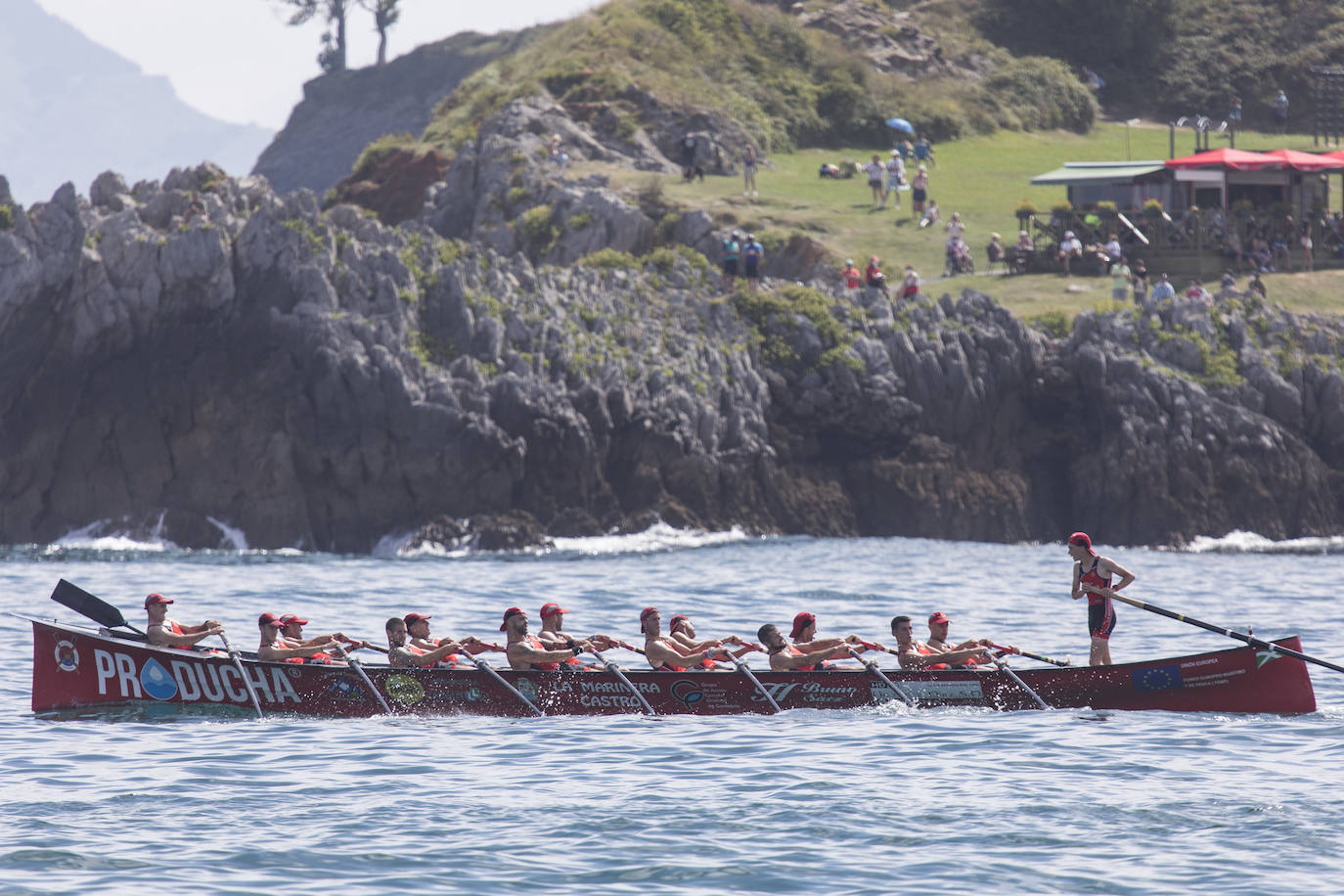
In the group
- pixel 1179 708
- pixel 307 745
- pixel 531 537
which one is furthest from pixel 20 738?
pixel 531 537

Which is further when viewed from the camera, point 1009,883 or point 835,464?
point 835,464

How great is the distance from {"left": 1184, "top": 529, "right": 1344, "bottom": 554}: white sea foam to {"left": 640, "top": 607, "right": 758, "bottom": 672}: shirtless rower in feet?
87.8

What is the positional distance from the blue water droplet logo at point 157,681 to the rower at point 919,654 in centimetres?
1050

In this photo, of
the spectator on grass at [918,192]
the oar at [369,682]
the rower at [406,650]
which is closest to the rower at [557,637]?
the rower at [406,650]

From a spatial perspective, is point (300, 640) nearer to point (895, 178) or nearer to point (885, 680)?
point (885, 680)

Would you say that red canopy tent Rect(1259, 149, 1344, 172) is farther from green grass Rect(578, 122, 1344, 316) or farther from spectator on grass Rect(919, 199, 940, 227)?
spectator on grass Rect(919, 199, 940, 227)

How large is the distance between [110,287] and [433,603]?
1534 centimetres

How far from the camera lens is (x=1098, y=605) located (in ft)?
75.8

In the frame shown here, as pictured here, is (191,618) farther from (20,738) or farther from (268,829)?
(268,829)

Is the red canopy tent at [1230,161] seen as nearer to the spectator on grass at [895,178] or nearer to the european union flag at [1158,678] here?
the spectator on grass at [895,178]

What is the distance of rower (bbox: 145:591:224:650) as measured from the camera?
899 inches

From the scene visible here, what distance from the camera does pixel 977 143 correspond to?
75.9 meters

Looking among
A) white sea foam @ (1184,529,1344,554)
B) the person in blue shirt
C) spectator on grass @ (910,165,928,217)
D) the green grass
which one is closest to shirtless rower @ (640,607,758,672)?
white sea foam @ (1184,529,1344,554)

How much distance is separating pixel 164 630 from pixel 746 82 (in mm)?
56408
